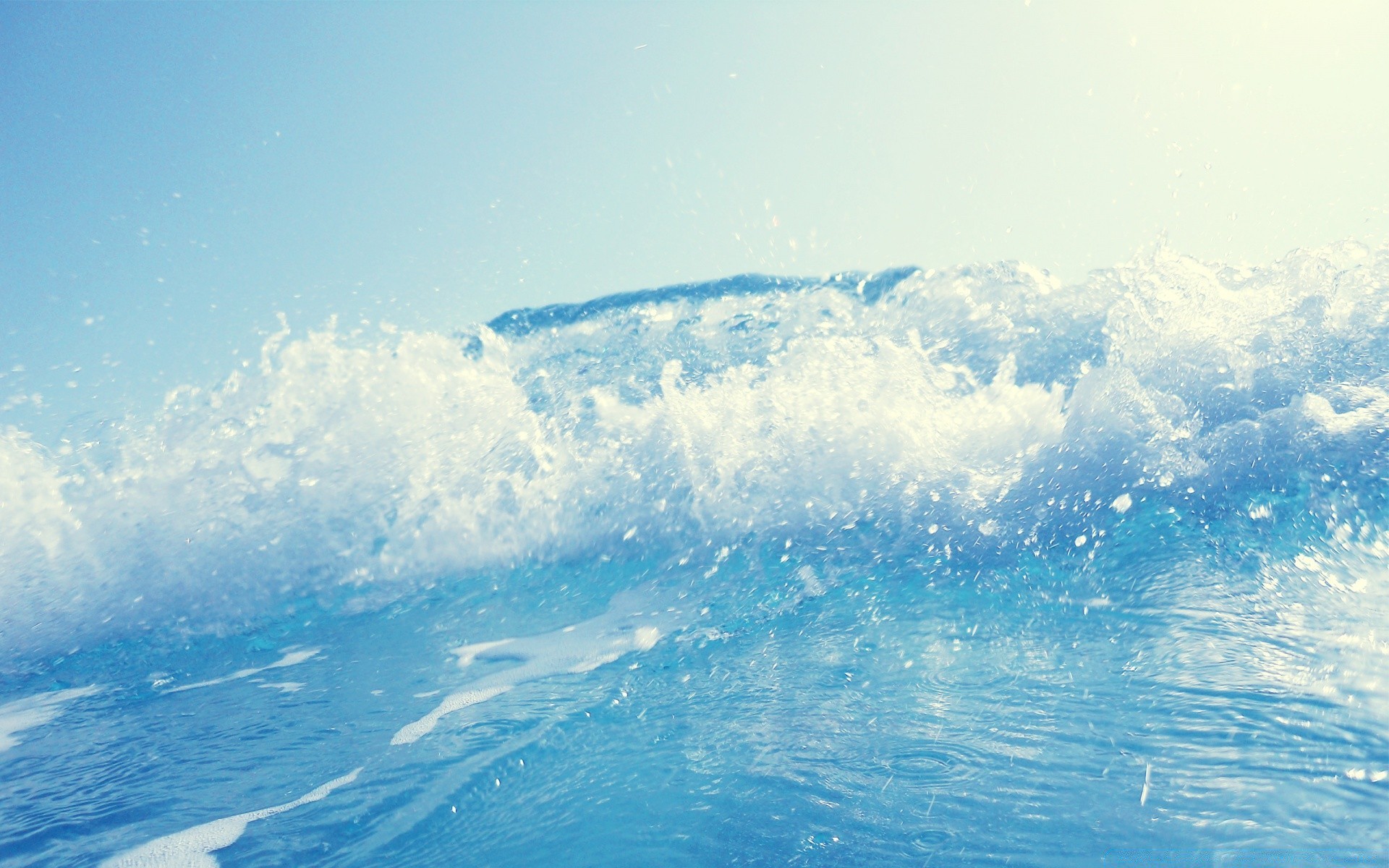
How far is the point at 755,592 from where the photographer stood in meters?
3.25

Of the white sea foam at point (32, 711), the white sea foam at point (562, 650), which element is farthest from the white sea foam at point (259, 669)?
the white sea foam at point (562, 650)

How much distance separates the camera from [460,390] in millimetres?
5059

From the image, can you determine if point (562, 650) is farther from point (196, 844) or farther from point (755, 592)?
point (196, 844)

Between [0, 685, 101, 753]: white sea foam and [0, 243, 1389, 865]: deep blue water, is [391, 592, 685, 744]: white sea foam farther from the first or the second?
[0, 685, 101, 753]: white sea foam

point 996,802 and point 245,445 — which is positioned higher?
point 245,445

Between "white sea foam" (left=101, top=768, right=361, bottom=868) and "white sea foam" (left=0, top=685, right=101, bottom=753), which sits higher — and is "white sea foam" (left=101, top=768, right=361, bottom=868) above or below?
above

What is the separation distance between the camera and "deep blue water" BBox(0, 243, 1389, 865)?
5.37ft

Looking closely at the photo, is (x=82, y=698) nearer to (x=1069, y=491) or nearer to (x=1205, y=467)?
(x=1069, y=491)

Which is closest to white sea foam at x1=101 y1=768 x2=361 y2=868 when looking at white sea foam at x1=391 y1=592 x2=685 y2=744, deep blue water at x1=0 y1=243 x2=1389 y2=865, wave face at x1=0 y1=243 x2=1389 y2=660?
deep blue water at x1=0 y1=243 x2=1389 y2=865

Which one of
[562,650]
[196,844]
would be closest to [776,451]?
[562,650]

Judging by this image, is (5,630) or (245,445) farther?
(245,445)

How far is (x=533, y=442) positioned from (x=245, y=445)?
1664 mm

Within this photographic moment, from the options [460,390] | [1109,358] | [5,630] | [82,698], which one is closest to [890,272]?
[1109,358]

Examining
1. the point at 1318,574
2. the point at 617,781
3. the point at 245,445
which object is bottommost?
the point at 1318,574
